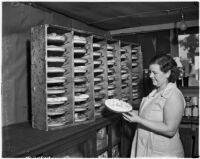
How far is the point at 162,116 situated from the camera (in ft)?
6.81

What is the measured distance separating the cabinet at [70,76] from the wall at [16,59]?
344mm

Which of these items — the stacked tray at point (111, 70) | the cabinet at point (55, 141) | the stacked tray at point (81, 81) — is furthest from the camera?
the stacked tray at point (111, 70)

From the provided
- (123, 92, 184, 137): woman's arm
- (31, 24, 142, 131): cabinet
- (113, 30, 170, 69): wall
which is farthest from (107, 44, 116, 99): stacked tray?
(113, 30, 170, 69): wall

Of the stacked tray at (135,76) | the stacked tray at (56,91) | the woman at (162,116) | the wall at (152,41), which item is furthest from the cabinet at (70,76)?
the wall at (152,41)

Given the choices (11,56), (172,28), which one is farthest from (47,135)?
(172,28)

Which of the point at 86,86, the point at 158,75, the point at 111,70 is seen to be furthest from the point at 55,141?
the point at 111,70

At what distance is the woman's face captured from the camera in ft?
6.92

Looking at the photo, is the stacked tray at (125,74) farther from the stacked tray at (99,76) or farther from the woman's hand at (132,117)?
the woman's hand at (132,117)

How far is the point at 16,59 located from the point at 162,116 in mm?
1668

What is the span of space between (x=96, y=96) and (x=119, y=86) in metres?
0.52

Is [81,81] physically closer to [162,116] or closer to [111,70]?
[111,70]

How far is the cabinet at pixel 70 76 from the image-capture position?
2189 millimetres

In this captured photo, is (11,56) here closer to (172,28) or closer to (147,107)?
(147,107)

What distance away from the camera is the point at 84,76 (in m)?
2.58
